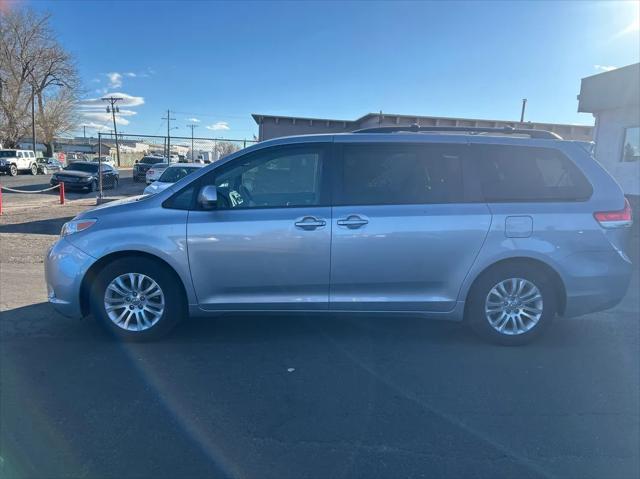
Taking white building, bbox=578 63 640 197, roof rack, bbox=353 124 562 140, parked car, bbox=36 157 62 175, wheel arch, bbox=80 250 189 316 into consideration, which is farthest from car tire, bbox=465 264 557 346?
parked car, bbox=36 157 62 175

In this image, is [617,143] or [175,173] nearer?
[617,143]

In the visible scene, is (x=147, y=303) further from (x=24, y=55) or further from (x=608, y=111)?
(x=24, y=55)

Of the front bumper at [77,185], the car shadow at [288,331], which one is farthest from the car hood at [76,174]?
the car shadow at [288,331]

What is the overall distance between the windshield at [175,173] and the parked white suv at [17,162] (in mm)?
30355

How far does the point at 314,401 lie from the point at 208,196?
5.98 feet

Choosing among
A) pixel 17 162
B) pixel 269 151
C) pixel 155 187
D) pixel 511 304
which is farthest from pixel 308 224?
pixel 17 162

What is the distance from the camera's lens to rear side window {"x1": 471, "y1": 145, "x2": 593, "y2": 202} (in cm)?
407

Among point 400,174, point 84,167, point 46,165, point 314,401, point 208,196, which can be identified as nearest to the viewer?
point 314,401

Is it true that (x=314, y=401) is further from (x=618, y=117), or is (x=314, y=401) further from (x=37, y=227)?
(x=618, y=117)

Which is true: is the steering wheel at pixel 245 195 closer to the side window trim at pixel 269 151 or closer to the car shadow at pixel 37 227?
the side window trim at pixel 269 151

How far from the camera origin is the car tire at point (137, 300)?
3947 millimetres

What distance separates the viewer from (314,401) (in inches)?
126

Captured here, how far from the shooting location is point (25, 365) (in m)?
3.64

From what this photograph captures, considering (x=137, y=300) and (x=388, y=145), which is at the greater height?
(x=388, y=145)
